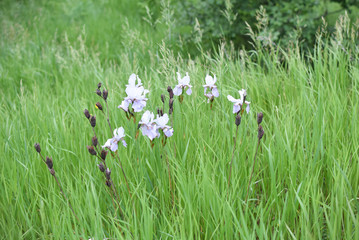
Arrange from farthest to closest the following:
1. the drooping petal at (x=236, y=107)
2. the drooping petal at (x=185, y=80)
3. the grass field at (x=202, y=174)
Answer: the drooping petal at (x=185, y=80)
the drooping petal at (x=236, y=107)
the grass field at (x=202, y=174)

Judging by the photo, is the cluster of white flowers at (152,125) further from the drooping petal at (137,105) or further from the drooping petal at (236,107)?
the drooping petal at (236,107)

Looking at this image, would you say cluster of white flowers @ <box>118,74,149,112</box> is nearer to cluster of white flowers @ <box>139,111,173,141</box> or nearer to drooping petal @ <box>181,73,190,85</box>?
cluster of white flowers @ <box>139,111,173,141</box>

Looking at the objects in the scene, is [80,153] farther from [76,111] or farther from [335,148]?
[335,148]

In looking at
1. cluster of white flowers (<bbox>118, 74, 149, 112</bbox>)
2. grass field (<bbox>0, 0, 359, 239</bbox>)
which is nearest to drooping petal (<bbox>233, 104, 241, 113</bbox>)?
grass field (<bbox>0, 0, 359, 239</bbox>)

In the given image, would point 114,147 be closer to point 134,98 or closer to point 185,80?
point 134,98

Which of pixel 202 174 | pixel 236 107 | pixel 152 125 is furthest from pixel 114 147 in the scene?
pixel 236 107

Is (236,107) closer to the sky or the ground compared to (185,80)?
closer to the ground

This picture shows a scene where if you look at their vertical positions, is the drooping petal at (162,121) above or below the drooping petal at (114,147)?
above

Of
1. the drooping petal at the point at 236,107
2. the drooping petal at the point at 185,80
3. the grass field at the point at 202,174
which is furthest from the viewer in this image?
the drooping petal at the point at 185,80

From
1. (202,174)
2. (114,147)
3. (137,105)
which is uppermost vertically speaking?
(137,105)

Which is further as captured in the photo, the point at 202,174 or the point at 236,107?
the point at 202,174

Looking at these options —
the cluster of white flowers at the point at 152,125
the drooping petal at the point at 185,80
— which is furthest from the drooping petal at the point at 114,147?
the drooping petal at the point at 185,80

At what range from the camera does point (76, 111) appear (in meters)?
2.59

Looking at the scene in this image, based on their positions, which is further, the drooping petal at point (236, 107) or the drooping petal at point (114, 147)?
the drooping petal at point (236, 107)
